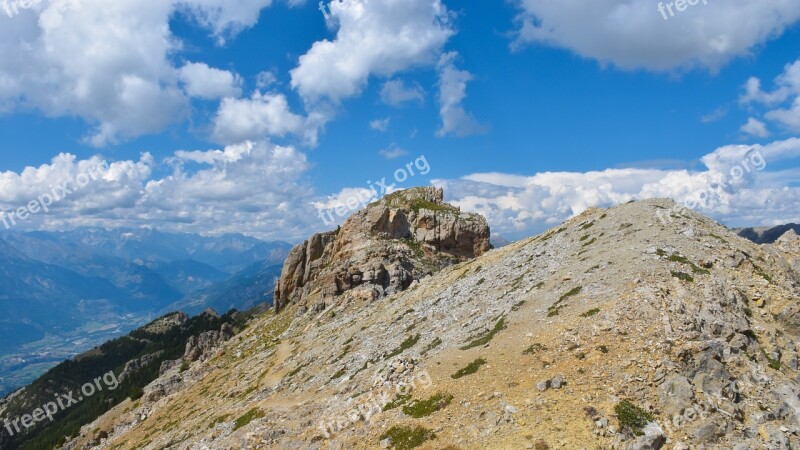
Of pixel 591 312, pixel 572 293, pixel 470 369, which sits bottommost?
pixel 470 369

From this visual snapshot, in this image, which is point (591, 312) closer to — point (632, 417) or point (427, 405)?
point (632, 417)

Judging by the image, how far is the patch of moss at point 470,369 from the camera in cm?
3182

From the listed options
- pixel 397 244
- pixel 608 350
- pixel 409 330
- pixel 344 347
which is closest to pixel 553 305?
pixel 608 350

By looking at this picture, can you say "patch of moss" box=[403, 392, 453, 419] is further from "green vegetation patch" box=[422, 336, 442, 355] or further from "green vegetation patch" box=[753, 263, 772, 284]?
"green vegetation patch" box=[753, 263, 772, 284]

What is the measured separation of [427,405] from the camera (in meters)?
29.5

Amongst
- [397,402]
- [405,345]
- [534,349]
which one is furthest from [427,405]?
[405,345]

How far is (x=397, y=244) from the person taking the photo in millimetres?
103125

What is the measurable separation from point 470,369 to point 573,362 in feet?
23.4

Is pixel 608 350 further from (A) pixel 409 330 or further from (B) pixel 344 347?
(B) pixel 344 347

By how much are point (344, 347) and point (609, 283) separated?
32.5m


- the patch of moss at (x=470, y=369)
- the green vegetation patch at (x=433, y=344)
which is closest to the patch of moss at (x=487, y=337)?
the patch of moss at (x=470, y=369)

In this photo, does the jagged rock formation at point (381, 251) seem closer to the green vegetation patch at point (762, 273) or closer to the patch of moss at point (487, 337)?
the patch of moss at point (487, 337)

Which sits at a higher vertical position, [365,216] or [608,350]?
[365,216]

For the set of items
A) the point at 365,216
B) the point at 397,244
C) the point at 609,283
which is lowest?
the point at 609,283
